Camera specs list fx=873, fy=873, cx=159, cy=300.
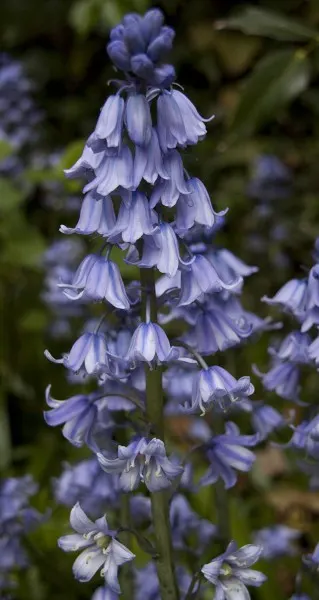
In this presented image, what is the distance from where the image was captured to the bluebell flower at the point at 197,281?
1685 mm

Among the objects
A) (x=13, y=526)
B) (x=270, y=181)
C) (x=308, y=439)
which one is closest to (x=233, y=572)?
(x=308, y=439)

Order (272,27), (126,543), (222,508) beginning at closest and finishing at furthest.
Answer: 1. (126,543)
2. (222,508)
3. (272,27)

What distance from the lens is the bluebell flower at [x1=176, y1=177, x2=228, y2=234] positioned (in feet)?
5.46

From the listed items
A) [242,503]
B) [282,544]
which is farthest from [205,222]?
[242,503]

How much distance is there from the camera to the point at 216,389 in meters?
1.65

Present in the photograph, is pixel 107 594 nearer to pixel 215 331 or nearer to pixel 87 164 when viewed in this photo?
pixel 215 331

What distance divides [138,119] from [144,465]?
65 cm

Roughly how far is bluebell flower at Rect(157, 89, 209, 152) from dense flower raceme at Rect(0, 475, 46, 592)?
136 cm

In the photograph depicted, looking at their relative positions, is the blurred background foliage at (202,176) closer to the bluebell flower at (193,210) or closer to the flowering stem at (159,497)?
the flowering stem at (159,497)

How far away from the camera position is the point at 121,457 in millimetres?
1633

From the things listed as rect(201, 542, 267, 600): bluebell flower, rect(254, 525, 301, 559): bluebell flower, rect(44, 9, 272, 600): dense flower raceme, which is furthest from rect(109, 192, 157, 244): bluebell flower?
rect(254, 525, 301, 559): bluebell flower

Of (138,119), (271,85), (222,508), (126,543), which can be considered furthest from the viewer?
(271,85)

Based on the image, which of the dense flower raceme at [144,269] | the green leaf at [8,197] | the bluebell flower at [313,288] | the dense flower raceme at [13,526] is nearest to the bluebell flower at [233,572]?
the dense flower raceme at [144,269]

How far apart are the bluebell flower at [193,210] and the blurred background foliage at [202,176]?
115 centimetres
